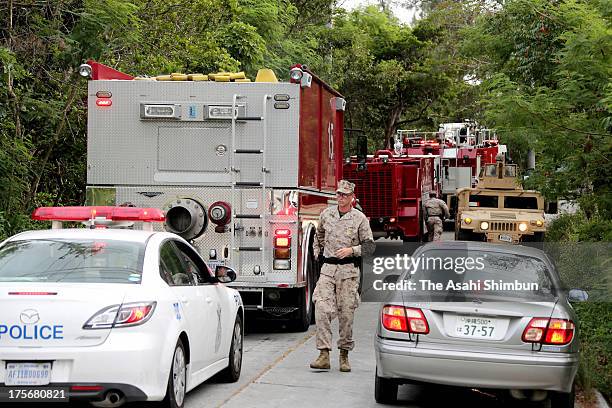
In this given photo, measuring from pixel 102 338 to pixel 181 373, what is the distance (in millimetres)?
1015

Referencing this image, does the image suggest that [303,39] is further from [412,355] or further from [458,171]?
[412,355]

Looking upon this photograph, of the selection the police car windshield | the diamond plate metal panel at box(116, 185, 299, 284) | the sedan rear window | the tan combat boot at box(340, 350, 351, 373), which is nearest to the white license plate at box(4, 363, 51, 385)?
the police car windshield

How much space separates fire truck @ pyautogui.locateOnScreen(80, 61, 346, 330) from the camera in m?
13.2

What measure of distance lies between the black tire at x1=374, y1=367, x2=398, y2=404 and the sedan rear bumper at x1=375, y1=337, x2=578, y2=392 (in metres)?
0.53

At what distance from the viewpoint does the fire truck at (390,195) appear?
27438 millimetres

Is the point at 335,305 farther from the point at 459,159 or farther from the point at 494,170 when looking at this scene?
the point at 459,159

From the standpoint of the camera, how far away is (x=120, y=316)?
298 inches

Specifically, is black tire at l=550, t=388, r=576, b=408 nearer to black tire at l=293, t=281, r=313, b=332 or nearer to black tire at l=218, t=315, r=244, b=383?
black tire at l=218, t=315, r=244, b=383

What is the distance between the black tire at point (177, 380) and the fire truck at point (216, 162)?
4.79m

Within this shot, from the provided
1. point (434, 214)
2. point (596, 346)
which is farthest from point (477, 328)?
point (434, 214)

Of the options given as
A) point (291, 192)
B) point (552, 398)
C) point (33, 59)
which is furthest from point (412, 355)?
point (33, 59)

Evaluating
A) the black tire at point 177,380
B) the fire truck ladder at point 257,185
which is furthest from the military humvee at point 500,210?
the black tire at point 177,380

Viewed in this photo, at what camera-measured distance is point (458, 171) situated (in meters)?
34.8

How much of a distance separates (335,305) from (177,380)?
9.96ft
